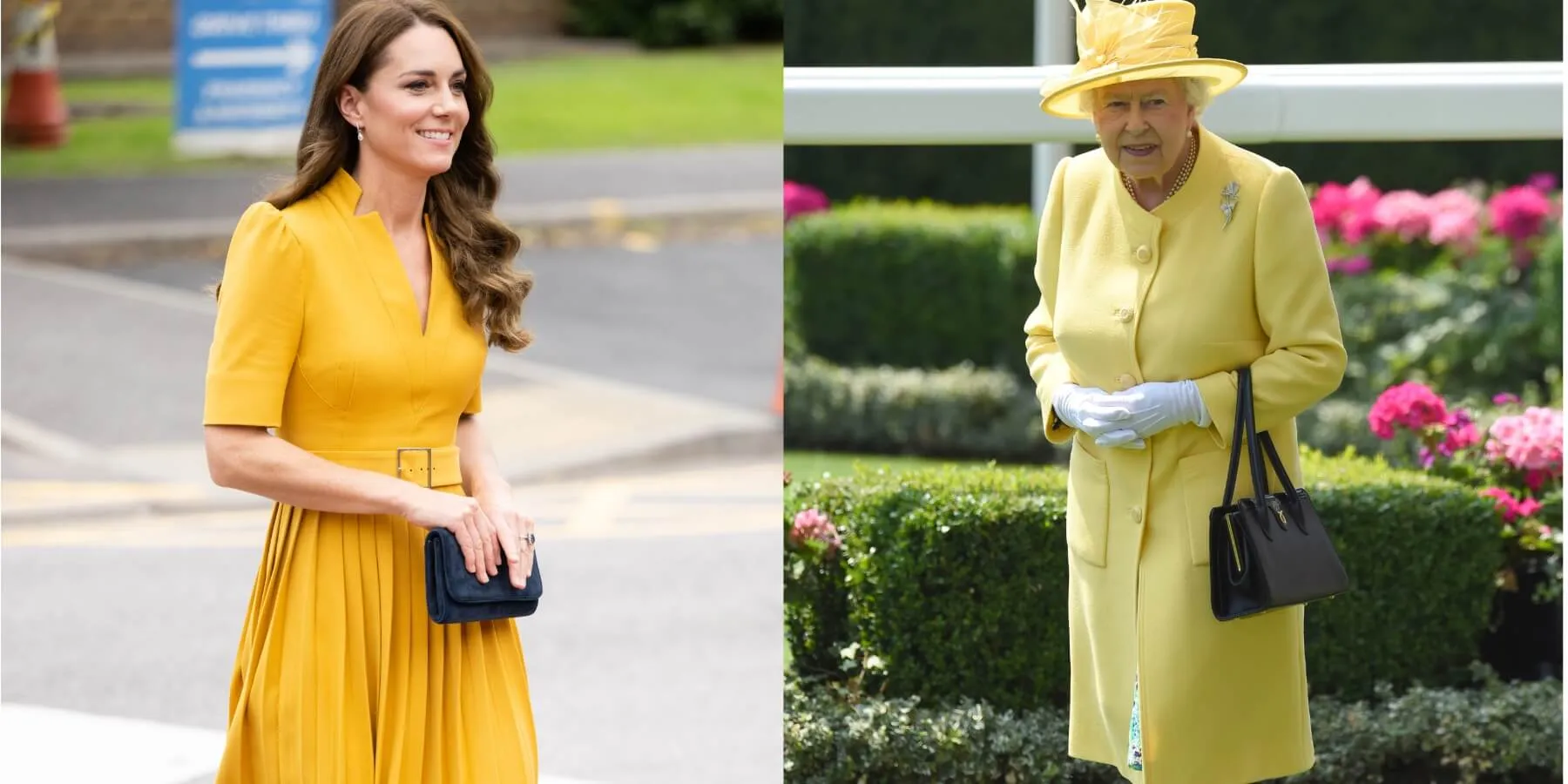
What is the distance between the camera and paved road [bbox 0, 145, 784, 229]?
1648 centimetres

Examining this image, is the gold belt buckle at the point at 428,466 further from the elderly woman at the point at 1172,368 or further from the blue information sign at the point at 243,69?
the blue information sign at the point at 243,69

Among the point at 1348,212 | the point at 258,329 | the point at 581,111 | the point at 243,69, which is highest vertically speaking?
the point at 581,111

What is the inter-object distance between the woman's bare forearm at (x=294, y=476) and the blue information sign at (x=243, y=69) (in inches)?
576

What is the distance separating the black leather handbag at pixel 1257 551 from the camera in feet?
11.8

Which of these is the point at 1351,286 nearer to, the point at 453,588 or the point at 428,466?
the point at 428,466

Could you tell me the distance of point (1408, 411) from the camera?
5941mm

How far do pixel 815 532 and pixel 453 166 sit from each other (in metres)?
2.06

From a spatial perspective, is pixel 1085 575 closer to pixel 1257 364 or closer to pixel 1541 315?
pixel 1257 364

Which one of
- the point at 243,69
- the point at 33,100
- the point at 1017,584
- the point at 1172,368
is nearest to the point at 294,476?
the point at 1172,368

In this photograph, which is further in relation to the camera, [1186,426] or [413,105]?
[1186,426]

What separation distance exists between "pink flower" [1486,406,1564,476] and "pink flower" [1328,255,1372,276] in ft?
15.4

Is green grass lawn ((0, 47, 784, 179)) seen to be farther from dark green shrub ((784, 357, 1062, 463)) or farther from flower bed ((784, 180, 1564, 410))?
dark green shrub ((784, 357, 1062, 463))

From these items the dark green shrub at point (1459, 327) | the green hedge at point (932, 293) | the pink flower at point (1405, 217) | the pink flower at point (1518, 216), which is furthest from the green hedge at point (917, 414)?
the pink flower at point (1518, 216)

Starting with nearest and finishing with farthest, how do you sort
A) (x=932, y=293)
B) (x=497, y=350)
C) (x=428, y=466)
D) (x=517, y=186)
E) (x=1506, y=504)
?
1. (x=428, y=466)
2. (x=1506, y=504)
3. (x=932, y=293)
4. (x=497, y=350)
5. (x=517, y=186)
